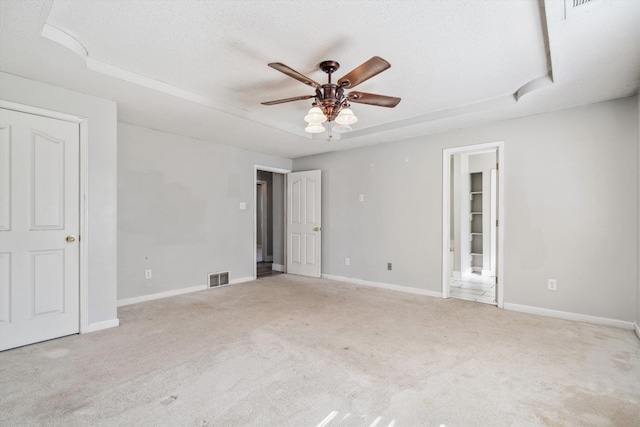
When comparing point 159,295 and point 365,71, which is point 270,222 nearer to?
point 159,295

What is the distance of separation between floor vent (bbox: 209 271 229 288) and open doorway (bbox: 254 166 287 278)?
27.0 inches

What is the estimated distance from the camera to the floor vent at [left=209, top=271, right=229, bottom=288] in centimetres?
495

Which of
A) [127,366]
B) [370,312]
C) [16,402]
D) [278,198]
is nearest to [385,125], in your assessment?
[370,312]

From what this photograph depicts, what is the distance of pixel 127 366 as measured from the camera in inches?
93.7

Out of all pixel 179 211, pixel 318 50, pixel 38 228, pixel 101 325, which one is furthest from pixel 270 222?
pixel 318 50

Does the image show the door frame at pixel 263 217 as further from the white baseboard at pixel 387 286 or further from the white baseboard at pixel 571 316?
the white baseboard at pixel 571 316

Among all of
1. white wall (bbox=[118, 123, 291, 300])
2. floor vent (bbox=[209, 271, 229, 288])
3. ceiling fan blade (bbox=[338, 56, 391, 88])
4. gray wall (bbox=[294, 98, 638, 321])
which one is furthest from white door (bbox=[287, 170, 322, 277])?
ceiling fan blade (bbox=[338, 56, 391, 88])

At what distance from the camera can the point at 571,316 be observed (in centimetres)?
345

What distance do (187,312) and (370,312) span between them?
7.10 feet

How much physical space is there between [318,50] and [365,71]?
0.47 metres

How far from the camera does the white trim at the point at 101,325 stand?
A: 3.07m

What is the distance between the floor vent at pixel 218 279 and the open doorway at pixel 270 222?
0.69m

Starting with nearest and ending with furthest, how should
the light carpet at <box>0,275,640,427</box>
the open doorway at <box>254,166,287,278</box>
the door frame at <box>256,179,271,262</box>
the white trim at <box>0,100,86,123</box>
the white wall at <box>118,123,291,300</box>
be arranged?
the light carpet at <box>0,275,640,427</box> < the white trim at <box>0,100,86,123</box> < the white wall at <box>118,123,291,300</box> < the open doorway at <box>254,166,287,278</box> < the door frame at <box>256,179,271,262</box>

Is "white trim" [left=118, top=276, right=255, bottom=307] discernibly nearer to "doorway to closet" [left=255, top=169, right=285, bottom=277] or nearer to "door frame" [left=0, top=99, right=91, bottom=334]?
"door frame" [left=0, top=99, right=91, bottom=334]
